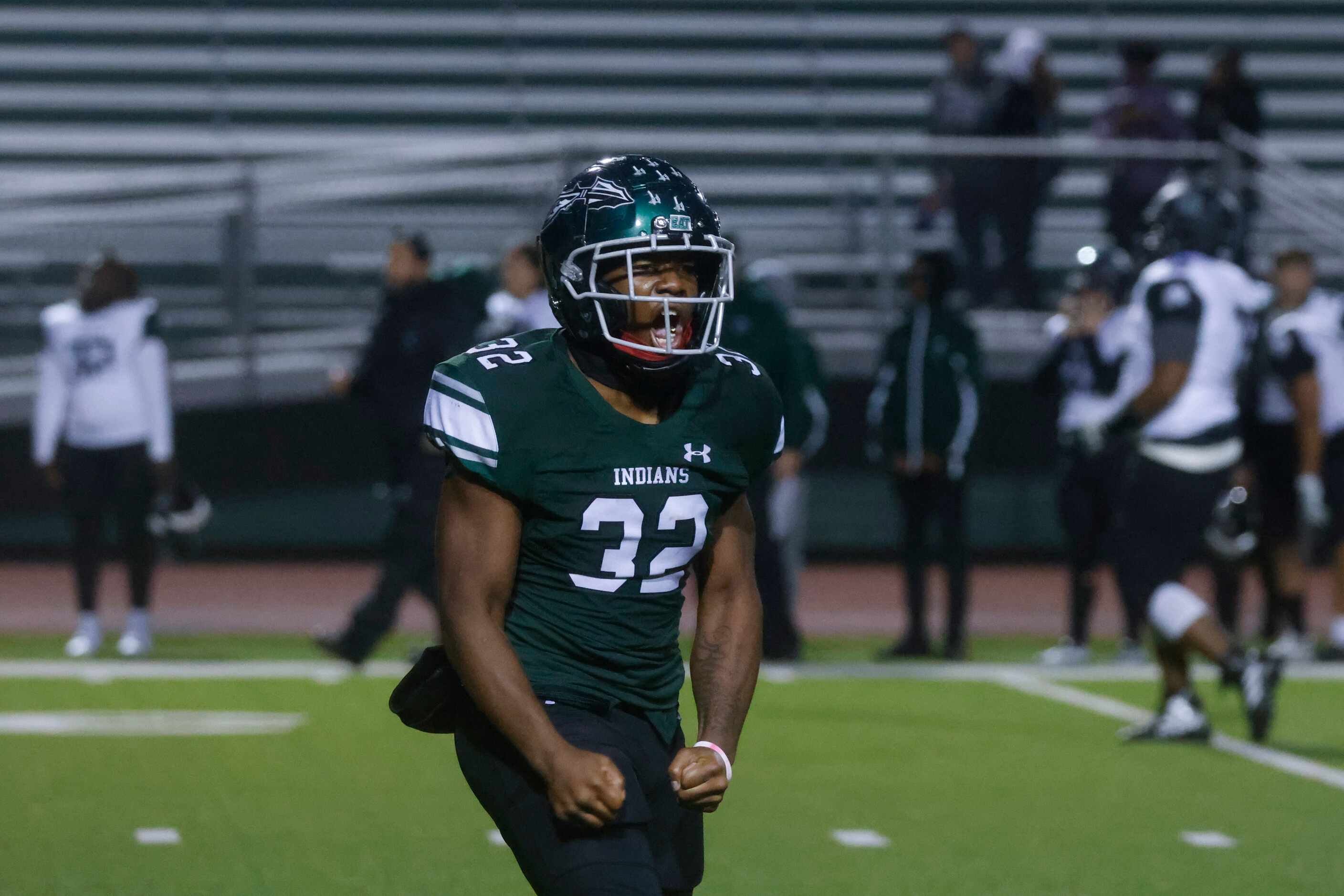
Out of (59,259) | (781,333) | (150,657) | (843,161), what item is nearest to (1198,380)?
(781,333)

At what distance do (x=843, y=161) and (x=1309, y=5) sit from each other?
876cm

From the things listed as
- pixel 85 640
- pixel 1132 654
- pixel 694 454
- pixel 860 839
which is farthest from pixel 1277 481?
pixel 694 454

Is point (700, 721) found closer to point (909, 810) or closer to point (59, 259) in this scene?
point (909, 810)

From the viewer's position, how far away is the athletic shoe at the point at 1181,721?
8086 millimetres

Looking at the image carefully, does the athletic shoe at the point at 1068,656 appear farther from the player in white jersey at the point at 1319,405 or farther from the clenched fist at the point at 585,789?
the clenched fist at the point at 585,789

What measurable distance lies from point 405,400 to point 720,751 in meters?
A: 6.73

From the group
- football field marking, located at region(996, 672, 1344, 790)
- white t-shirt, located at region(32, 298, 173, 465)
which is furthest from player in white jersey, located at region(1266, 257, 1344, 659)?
white t-shirt, located at region(32, 298, 173, 465)

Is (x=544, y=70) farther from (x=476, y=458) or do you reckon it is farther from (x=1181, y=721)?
(x=476, y=458)

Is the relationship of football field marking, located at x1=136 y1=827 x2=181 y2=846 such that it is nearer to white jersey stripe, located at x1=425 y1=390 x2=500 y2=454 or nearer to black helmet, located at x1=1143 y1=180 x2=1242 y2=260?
white jersey stripe, located at x1=425 y1=390 x2=500 y2=454

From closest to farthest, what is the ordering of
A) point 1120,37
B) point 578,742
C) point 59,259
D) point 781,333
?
point 578,742
point 781,333
point 59,259
point 1120,37

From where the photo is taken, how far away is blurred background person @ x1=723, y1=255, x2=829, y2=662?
1030 centimetres

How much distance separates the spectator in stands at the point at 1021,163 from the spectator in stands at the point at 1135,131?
0.41 m

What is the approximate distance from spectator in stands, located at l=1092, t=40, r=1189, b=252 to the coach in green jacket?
3.73m

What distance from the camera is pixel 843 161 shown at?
14602 mm
